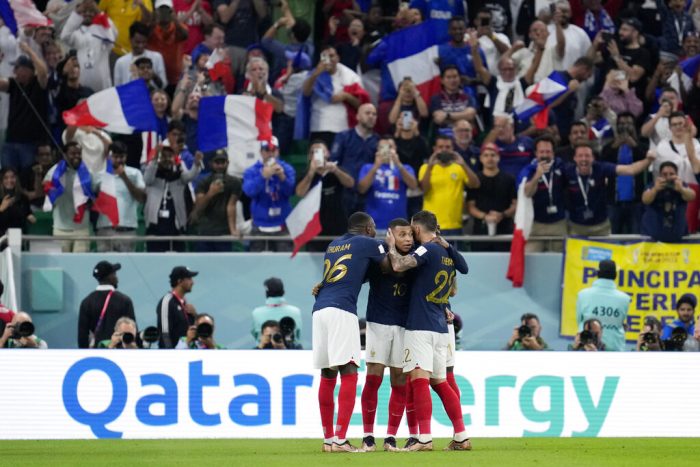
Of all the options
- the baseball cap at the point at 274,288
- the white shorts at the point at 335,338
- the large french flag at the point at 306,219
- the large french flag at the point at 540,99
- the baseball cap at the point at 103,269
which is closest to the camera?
the white shorts at the point at 335,338

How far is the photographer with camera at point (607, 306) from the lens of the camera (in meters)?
19.3

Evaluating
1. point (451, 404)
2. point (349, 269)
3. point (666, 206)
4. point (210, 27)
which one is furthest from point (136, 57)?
point (451, 404)

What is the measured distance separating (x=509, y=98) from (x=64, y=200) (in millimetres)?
6916

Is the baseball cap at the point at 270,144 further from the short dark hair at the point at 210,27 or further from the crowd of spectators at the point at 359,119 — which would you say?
the short dark hair at the point at 210,27

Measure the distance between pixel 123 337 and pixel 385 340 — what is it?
507cm

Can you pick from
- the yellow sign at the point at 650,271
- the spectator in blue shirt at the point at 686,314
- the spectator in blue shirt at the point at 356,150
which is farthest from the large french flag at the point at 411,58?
the spectator in blue shirt at the point at 686,314

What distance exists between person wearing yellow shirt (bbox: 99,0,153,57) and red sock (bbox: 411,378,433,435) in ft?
37.8

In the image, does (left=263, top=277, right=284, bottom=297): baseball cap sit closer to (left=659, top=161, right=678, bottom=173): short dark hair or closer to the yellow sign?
the yellow sign

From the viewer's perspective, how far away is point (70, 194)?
69.0 feet

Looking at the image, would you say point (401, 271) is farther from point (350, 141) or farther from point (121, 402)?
point (350, 141)

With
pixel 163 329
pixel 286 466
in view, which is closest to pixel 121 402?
pixel 163 329

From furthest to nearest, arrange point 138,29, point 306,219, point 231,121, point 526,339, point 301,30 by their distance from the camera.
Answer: point 301,30 → point 138,29 → point 231,121 → point 306,219 → point 526,339

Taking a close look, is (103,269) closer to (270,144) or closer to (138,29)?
(270,144)

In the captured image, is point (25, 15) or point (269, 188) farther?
point (25, 15)
